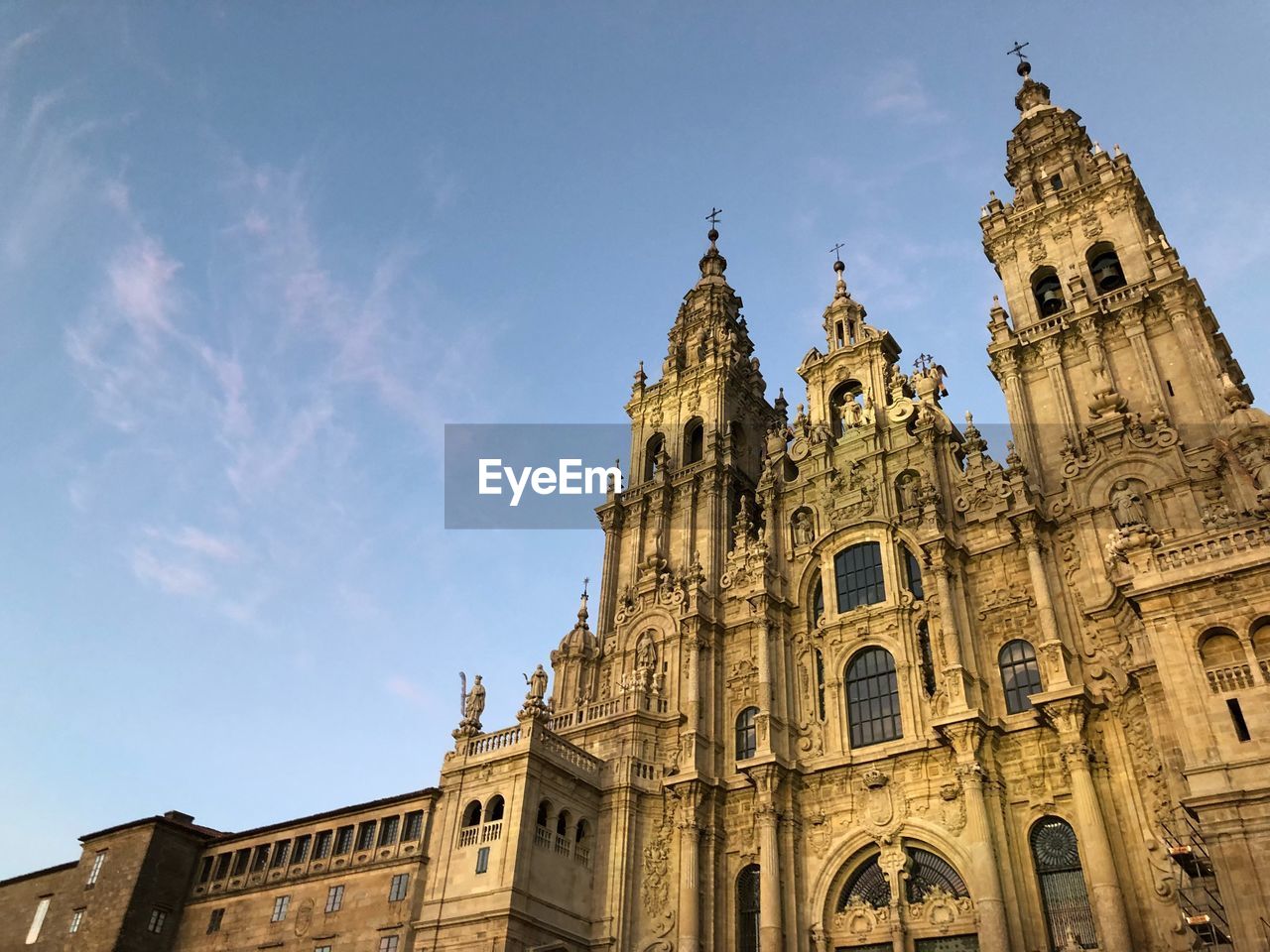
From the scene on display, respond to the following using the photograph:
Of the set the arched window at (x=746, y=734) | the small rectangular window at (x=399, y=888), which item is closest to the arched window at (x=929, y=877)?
the arched window at (x=746, y=734)

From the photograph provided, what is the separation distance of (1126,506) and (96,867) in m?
39.8

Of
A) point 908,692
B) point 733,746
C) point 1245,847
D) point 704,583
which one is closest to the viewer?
point 1245,847

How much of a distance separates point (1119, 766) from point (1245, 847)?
23.9ft

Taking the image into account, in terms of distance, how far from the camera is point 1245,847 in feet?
69.0

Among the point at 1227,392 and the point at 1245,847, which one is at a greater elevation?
the point at 1227,392

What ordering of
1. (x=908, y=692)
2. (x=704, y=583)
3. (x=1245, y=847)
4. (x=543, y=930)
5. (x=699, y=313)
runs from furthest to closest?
(x=699, y=313) < (x=704, y=583) < (x=908, y=692) < (x=543, y=930) < (x=1245, y=847)

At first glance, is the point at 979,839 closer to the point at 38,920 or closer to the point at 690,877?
the point at 690,877

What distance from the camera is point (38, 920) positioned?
40344mm

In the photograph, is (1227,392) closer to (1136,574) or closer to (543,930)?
(1136,574)

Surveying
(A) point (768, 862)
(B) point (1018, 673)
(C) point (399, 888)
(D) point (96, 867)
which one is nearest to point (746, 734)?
(A) point (768, 862)

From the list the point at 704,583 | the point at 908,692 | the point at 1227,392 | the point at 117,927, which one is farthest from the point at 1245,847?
the point at 117,927

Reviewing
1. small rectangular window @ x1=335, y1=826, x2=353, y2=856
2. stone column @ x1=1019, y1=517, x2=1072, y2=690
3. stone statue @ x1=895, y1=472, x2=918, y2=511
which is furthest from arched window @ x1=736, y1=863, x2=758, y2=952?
stone statue @ x1=895, y1=472, x2=918, y2=511

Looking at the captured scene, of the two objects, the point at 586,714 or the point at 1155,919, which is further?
the point at 586,714

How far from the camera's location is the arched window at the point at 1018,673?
1248 inches
